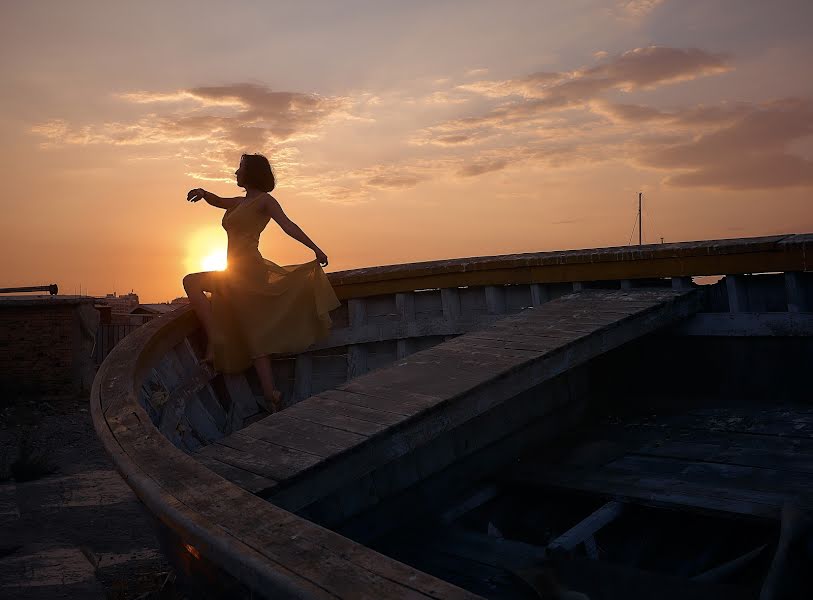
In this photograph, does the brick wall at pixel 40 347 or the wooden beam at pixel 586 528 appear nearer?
the wooden beam at pixel 586 528

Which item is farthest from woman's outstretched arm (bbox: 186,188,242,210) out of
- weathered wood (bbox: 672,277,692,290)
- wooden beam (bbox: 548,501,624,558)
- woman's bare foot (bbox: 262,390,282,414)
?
wooden beam (bbox: 548,501,624,558)

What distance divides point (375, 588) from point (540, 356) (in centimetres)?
246

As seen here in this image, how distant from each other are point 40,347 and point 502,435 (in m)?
9.35

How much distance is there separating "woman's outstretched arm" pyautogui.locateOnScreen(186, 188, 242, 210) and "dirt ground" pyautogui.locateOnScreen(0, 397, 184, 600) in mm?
2332

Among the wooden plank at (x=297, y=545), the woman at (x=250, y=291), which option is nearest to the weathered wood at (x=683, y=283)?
the woman at (x=250, y=291)

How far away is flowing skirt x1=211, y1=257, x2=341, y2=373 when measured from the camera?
226 inches

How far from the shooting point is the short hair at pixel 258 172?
570 cm

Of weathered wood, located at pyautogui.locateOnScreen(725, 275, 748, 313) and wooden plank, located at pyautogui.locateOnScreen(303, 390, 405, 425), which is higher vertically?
weathered wood, located at pyautogui.locateOnScreen(725, 275, 748, 313)

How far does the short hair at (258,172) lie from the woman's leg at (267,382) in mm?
1291

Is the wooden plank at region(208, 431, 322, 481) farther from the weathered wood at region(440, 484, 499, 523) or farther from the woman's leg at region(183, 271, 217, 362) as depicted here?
the woman's leg at region(183, 271, 217, 362)

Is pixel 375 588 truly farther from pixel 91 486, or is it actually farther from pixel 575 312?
pixel 91 486

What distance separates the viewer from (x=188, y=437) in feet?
16.3

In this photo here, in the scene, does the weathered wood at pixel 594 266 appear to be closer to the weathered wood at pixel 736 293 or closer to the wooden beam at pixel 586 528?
the weathered wood at pixel 736 293

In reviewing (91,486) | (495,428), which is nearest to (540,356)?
(495,428)
